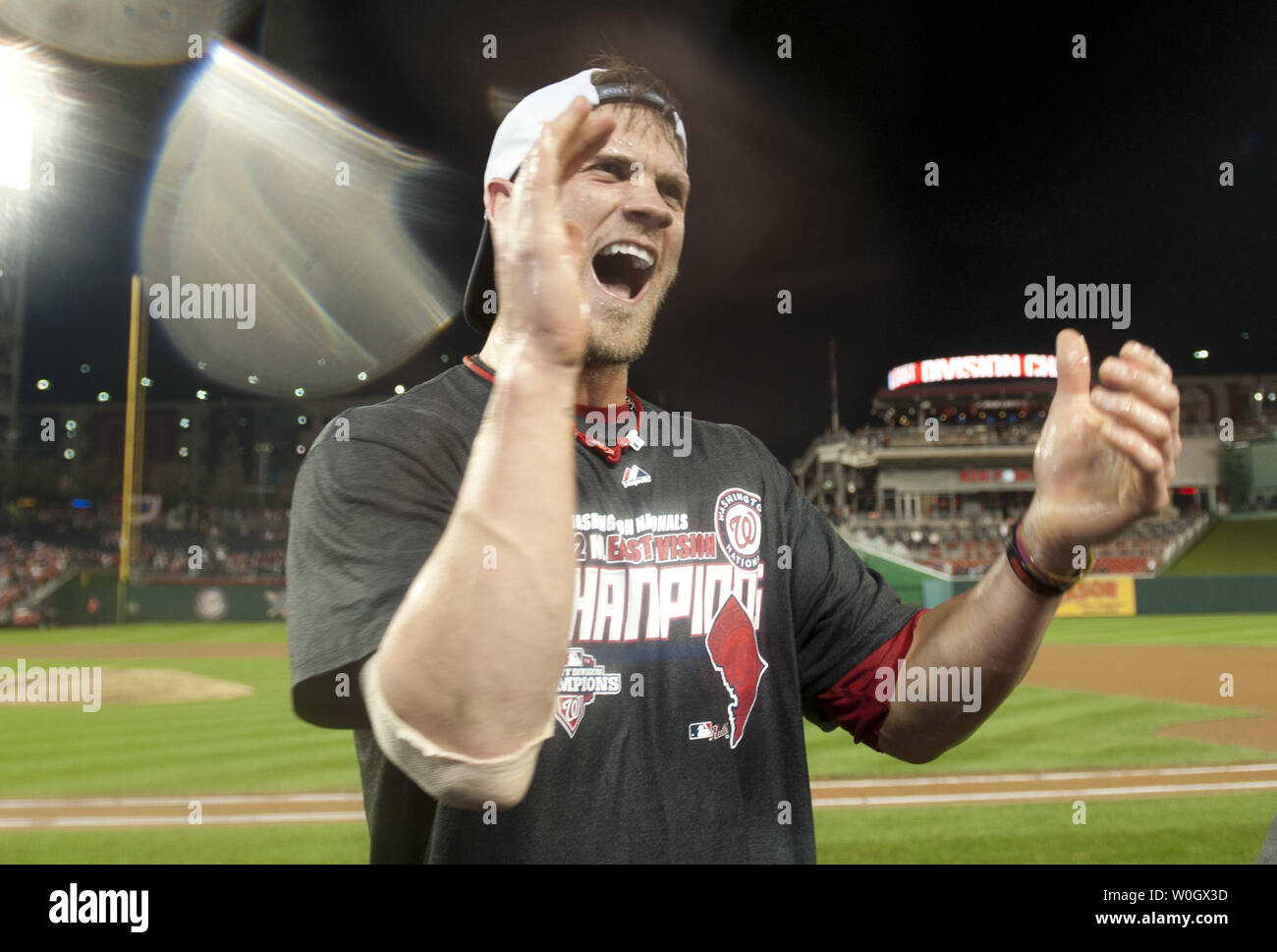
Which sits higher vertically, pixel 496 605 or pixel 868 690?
pixel 496 605

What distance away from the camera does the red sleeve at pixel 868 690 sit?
1.54m

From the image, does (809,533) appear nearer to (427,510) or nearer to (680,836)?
(680,836)

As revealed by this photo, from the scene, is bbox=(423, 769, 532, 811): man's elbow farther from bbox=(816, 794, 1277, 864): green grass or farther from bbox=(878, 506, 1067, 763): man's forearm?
bbox=(816, 794, 1277, 864): green grass

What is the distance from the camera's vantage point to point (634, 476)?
4.96 feet

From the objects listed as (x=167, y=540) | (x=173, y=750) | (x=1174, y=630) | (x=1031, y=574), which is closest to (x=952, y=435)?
(x=1174, y=630)

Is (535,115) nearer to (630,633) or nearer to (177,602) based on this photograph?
(630,633)

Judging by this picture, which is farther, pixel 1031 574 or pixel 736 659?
pixel 736 659

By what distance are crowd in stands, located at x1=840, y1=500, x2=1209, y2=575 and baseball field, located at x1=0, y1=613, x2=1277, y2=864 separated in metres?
11.9

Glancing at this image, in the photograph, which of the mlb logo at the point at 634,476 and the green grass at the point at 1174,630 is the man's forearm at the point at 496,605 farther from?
the green grass at the point at 1174,630

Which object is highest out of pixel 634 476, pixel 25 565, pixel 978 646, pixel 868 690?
pixel 634 476

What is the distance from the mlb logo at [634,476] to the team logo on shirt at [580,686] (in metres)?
0.33

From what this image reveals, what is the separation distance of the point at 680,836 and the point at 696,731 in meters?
0.17

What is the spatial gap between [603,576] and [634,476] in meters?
0.21
